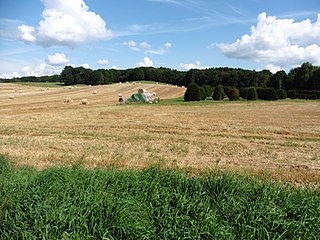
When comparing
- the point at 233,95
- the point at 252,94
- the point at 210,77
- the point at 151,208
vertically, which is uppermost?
the point at 151,208

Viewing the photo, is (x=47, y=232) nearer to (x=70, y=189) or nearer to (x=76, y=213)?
(x=76, y=213)

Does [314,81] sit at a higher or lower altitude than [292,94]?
higher

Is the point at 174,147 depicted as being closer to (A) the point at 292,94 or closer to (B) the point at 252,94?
(B) the point at 252,94

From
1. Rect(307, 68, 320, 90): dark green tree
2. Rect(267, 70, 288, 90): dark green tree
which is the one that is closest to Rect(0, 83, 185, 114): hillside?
Rect(267, 70, 288, 90): dark green tree

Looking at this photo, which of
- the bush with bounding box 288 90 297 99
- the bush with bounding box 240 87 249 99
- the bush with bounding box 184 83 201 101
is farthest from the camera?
the bush with bounding box 288 90 297 99

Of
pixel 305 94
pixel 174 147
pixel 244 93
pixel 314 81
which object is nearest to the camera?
pixel 174 147

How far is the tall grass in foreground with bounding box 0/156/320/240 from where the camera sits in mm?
3834

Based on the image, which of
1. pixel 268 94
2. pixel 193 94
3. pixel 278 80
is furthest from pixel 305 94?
pixel 193 94

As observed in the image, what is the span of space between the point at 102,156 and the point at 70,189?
4.66 metres

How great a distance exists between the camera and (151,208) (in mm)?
4363

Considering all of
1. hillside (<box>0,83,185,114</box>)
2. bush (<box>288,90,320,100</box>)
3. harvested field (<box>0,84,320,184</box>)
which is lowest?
bush (<box>288,90,320,100</box>)

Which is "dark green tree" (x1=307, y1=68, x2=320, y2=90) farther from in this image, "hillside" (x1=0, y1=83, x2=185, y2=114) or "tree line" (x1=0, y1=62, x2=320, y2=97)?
"hillside" (x1=0, y1=83, x2=185, y2=114)

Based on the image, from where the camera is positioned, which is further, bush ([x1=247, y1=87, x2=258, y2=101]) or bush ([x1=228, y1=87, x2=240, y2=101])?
bush ([x1=247, y1=87, x2=258, y2=101])

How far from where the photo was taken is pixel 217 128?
16031 millimetres
